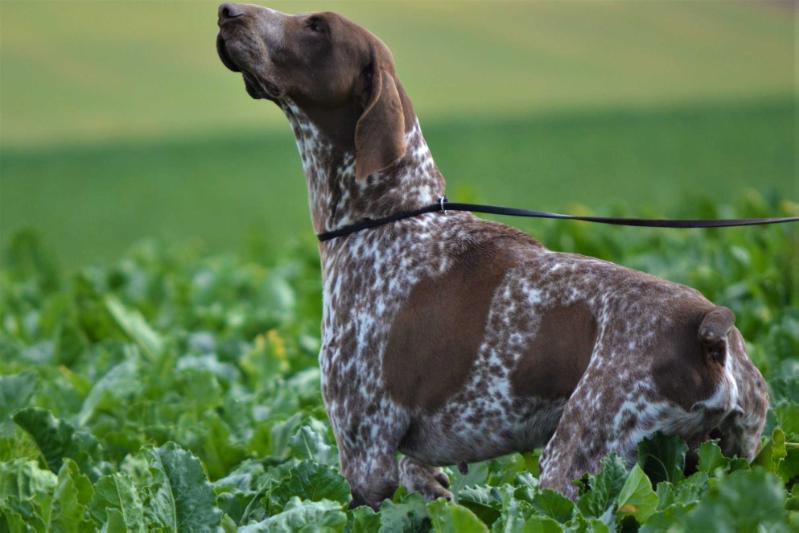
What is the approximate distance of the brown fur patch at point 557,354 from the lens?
3346 millimetres

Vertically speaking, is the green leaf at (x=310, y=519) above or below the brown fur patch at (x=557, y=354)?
below

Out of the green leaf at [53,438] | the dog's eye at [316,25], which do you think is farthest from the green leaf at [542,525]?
the green leaf at [53,438]

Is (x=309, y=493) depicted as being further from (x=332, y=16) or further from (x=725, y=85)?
(x=725, y=85)

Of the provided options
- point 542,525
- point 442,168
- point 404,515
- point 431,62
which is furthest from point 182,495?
point 431,62

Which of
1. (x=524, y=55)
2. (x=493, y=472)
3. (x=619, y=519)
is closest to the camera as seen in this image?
(x=619, y=519)

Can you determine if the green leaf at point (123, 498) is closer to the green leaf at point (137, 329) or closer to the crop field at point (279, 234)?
the crop field at point (279, 234)

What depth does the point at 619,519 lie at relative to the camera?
10.8 ft

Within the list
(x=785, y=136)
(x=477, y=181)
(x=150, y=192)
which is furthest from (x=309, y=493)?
(x=785, y=136)

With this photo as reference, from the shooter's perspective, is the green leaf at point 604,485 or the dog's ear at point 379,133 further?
the dog's ear at point 379,133

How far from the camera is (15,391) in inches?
201

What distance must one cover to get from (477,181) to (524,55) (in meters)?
8.00

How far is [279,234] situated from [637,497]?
10578 millimetres

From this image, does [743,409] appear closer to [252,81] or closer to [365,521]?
[365,521]

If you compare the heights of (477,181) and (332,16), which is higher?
(332,16)
